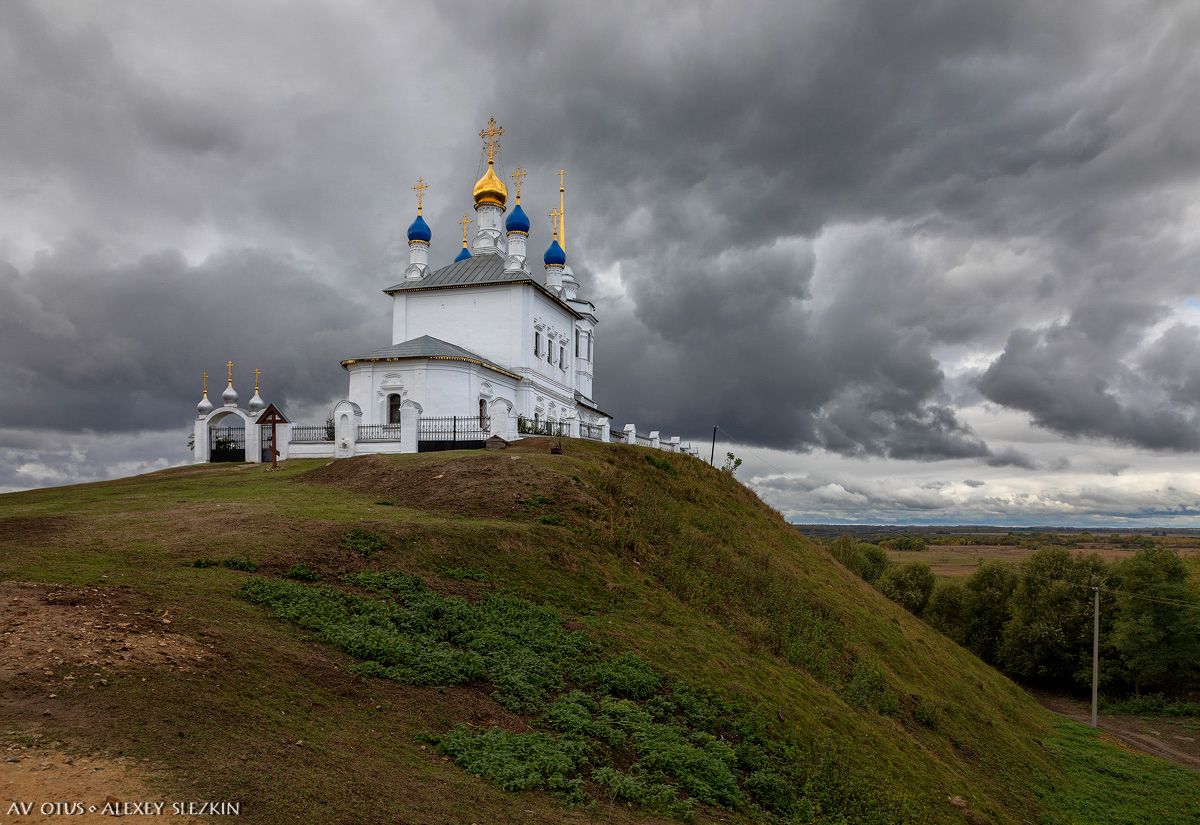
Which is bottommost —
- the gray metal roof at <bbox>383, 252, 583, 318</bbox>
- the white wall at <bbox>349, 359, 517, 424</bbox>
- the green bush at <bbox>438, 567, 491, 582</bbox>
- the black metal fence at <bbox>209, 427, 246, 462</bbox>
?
the green bush at <bbox>438, 567, 491, 582</bbox>

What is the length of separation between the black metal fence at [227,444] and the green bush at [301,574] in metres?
22.1

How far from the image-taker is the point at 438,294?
122 feet

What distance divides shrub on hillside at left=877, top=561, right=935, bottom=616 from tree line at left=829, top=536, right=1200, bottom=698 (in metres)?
0.07

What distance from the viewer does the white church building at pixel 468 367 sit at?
28484 mm

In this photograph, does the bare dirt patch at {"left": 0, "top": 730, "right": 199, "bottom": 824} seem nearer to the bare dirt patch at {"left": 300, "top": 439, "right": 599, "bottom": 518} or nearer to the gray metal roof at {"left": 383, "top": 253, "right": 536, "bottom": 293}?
the bare dirt patch at {"left": 300, "top": 439, "right": 599, "bottom": 518}

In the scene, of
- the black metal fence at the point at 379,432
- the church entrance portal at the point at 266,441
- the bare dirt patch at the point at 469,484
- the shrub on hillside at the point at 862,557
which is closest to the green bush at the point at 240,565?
the bare dirt patch at the point at 469,484

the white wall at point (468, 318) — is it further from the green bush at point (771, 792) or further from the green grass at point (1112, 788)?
the green bush at point (771, 792)

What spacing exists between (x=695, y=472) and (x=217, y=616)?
20343 millimetres

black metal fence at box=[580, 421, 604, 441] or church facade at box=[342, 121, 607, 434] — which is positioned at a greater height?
church facade at box=[342, 121, 607, 434]

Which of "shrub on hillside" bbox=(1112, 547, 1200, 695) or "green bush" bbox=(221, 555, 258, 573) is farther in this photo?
"shrub on hillside" bbox=(1112, 547, 1200, 695)

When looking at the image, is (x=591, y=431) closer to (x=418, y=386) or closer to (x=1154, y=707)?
(x=418, y=386)

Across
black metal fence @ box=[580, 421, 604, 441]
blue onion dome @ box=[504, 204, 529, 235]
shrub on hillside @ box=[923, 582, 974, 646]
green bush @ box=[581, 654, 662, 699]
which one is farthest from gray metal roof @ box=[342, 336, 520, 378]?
shrub on hillside @ box=[923, 582, 974, 646]

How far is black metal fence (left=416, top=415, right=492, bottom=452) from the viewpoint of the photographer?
27.7m

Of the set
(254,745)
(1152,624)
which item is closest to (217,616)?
(254,745)
